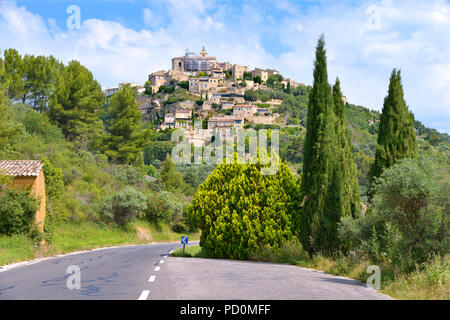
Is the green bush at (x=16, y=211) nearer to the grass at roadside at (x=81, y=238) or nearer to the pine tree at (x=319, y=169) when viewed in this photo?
the grass at roadside at (x=81, y=238)

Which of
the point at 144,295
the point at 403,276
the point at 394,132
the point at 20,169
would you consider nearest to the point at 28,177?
the point at 20,169

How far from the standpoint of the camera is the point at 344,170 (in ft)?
60.2

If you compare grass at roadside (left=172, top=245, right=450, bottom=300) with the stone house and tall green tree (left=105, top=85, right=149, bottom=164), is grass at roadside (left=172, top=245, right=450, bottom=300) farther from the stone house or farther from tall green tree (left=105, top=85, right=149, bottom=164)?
tall green tree (left=105, top=85, right=149, bottom=164)

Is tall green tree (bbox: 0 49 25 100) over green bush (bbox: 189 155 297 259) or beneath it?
over

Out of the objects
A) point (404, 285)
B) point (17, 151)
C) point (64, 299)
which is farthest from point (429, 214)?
point (17, 151)

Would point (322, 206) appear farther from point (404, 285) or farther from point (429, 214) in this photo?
point (404, 285)

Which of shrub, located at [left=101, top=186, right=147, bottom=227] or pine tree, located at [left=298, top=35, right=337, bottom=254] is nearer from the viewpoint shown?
pine tree, located at [left=298, top=35, right=337, bottom=254]

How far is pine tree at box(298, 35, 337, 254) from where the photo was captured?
1762cm

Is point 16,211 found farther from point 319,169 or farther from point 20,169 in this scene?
point 319,169

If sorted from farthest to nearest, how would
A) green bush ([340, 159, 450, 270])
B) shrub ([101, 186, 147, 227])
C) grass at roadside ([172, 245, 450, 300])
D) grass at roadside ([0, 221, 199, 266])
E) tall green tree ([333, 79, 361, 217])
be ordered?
1. shrub ([101, 186, 147, 227])
2. grass at roadside ([0, 221, 199, 266])
3. tall green tree ([333, 79, 361, 217])
4. green bush ([340, 159, 450, 270])
5. grass at roadside ([172, 245, 450, 300])

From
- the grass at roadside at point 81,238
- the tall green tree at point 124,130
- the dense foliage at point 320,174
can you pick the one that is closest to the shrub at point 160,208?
the grass at roadside at point 81,238

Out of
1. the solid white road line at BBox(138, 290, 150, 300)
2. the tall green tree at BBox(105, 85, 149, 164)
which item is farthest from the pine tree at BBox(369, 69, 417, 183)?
the tall green tree at BBox(105, 85, 149, 164)

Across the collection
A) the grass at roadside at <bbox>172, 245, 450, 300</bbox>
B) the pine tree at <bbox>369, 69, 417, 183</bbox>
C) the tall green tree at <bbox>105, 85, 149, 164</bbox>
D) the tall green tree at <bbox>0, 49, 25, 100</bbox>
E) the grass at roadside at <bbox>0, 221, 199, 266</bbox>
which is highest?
the tall green tree at <bbox>0, 49, 25, 100</bbox>

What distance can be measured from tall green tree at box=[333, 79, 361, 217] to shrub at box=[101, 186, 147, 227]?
24.4 meters
